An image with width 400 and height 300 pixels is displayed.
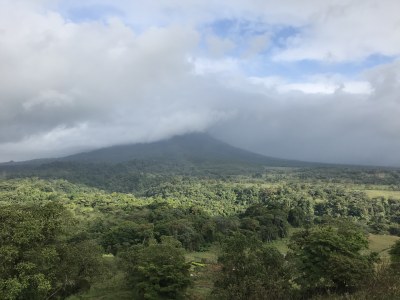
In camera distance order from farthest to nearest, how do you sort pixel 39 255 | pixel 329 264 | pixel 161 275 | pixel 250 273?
pixel 161 275 → pixel 329 264 → pixel 250 273 → pixel 39 255

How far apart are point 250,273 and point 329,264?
16.2 ft

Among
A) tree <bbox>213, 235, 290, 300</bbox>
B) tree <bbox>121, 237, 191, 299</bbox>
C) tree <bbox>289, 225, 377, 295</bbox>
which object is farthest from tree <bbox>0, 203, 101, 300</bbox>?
tree <bbox>289, 225, 377, 295</bbox>

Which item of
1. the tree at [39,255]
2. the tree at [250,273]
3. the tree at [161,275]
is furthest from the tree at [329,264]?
the tree at [39,255]

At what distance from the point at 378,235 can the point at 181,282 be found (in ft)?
166

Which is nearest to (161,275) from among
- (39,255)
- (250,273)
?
(250,273)

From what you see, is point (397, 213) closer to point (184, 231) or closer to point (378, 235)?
point (378, 235)

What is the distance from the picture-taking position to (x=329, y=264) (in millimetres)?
22281

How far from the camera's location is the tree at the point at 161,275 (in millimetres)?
24500

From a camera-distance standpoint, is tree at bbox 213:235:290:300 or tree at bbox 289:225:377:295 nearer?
tree at bbox 213:235:290:300

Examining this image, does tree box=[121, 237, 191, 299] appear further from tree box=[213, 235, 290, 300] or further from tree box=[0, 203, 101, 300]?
tree box=[0, 203, 101, 300]

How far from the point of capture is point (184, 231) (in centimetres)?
5338

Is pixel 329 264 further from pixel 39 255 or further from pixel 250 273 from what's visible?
pixel 39 255

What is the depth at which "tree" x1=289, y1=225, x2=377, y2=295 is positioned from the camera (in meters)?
21.6

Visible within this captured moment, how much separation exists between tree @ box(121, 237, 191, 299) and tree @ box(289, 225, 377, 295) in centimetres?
757
